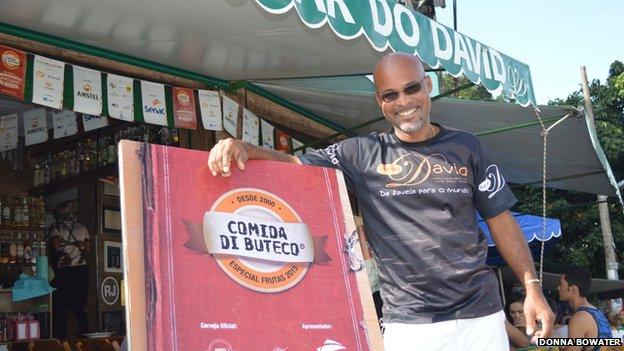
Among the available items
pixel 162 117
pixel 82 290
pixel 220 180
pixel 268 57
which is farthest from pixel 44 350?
pixel 220 180

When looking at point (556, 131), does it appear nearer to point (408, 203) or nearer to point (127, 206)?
point (408, 203)

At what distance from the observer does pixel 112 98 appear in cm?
544

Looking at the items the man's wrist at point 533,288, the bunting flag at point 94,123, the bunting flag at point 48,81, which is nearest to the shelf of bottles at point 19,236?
the bunting flag at point 94,123

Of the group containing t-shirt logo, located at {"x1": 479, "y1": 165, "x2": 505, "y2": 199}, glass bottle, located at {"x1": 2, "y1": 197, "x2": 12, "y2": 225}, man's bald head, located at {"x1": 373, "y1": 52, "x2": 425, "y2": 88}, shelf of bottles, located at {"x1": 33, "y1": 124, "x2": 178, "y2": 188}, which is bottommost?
t-shirt logo, located at {"x1": 479, "y1": 165, "x2": 505, "y2": 199}

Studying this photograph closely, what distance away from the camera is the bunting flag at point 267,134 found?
6.70 meters

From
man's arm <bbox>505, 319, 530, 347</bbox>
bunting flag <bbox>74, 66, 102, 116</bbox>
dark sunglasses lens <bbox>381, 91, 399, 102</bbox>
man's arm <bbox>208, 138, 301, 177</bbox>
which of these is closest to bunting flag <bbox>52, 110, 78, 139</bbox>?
bunting flag <bbox>74, 66, 102, 116</bbox>

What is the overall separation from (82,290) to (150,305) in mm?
6979

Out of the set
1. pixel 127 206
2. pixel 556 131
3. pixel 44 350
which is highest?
pixel 556 131

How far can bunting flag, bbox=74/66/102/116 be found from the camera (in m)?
5.23

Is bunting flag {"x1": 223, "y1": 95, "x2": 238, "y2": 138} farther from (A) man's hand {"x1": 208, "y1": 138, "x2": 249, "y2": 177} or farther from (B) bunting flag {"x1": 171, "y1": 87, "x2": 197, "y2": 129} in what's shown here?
(A) man's hand {"x1": 208, "y1": 138, "x2": 249, "y2": 177}

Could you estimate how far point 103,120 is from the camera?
6.55 metres

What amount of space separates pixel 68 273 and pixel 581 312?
19.0 feet

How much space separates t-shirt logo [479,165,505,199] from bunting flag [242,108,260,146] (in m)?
4.04

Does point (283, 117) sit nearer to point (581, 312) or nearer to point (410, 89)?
point (581, 312)
